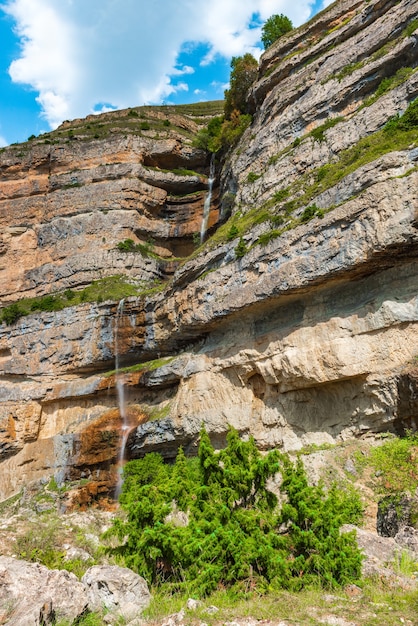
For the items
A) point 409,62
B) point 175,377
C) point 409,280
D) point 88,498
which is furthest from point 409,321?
point 88,498

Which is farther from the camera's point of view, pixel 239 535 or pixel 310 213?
pixel 310 213

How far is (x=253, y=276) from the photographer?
22.5 metres

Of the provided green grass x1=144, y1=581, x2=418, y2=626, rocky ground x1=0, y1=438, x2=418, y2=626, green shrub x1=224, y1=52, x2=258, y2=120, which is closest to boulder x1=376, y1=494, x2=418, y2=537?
rocky ground x1=0, y1=438, x2=418, y2=626

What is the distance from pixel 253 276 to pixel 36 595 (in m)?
17.1

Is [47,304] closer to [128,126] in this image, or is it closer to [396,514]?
[128,126]

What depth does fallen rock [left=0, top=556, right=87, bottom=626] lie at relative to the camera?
7.11m

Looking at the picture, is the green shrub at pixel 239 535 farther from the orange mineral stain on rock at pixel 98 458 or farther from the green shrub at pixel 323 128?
the green shrub at pixel 323 128

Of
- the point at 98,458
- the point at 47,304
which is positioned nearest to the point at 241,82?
the point at 47,304

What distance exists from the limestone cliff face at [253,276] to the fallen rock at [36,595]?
38.4 ft

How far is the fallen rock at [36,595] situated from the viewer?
23.3 feet

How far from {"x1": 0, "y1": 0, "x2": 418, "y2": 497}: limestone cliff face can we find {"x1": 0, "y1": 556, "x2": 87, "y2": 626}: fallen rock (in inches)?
461

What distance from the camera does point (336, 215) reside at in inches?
754

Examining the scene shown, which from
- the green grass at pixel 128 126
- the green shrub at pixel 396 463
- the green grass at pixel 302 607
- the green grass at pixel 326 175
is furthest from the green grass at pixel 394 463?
the green grass at pixel 128 126

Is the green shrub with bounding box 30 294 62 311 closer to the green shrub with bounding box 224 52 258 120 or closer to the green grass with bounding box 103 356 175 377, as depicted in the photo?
the green grass with bounding box 103 356 175 377
